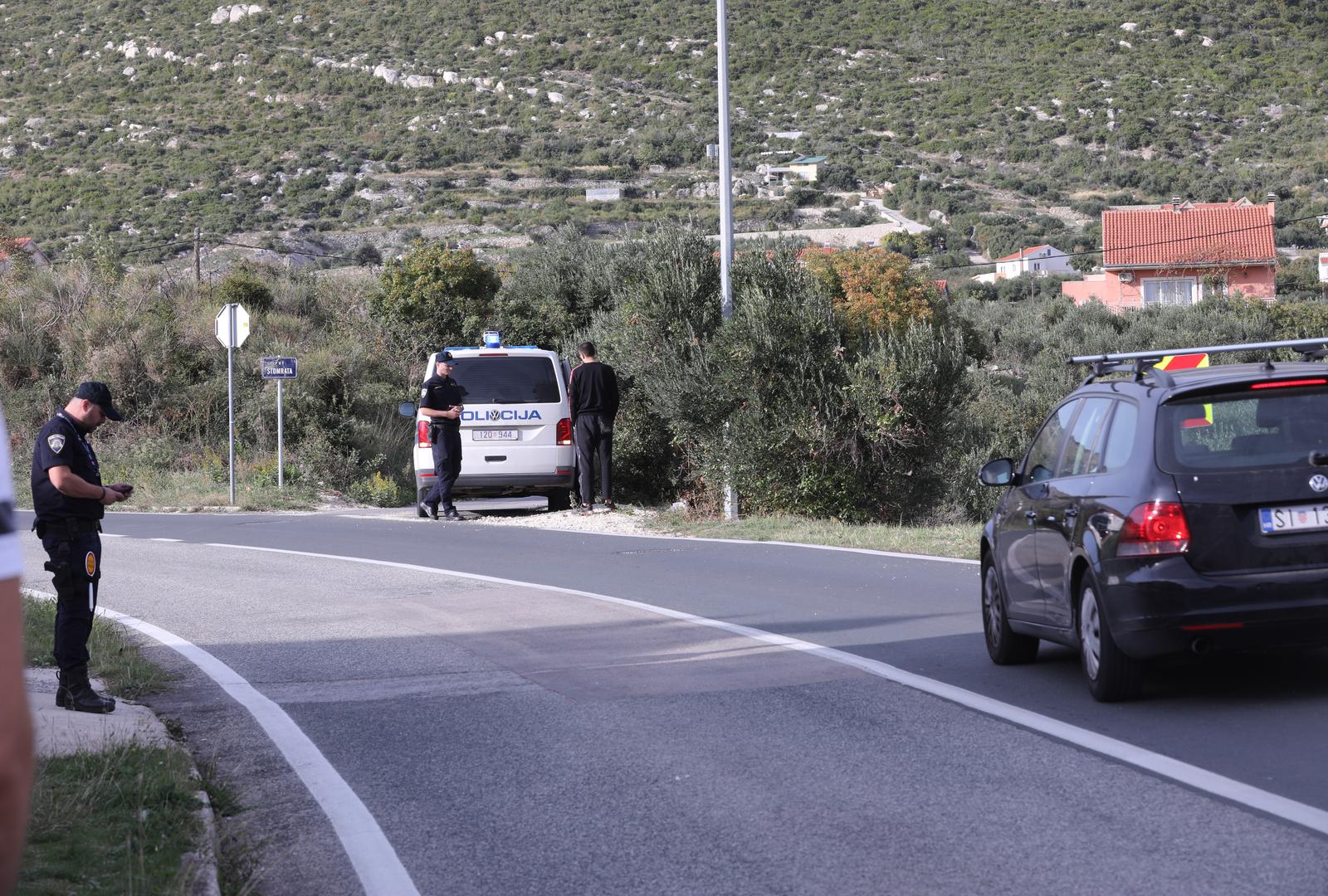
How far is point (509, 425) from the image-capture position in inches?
796

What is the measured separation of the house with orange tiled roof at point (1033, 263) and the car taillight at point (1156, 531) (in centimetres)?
6829

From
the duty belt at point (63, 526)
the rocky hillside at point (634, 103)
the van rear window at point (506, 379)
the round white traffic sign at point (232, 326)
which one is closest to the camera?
the duty belt at point (63, 526)

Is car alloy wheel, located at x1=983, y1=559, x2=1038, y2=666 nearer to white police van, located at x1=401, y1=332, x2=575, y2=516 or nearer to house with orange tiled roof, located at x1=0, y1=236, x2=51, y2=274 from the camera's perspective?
white police van, located at x1=401, y1=332, x2=575, y2=516

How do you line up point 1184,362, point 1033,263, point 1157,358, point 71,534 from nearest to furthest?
point 71,534
point 1157,358
point 1184,362
point 1033,263

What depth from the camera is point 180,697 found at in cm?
874

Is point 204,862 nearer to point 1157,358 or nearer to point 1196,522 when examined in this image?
point 1196,522

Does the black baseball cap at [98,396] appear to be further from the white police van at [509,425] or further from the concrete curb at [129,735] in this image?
the white police van at [509,425]

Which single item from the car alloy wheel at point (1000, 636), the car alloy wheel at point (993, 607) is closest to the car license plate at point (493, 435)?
the car alloy wheel at point (993, 607)

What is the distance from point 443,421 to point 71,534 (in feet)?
37.5

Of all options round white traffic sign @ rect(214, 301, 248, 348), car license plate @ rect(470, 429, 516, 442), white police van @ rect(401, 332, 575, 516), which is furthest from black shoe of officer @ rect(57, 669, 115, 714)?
round white traffic sign @ rect(214, 301, 248, 348)

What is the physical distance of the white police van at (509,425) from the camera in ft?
66.3

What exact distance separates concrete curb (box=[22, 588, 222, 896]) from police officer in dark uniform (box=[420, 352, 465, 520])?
34.0ft

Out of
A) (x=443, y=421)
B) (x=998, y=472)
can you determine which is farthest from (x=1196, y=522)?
(x=443, y=421)

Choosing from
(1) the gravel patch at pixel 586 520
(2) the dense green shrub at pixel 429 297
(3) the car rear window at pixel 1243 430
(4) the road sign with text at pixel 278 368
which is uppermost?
(2) the dense green shrub at pixel 429 297
